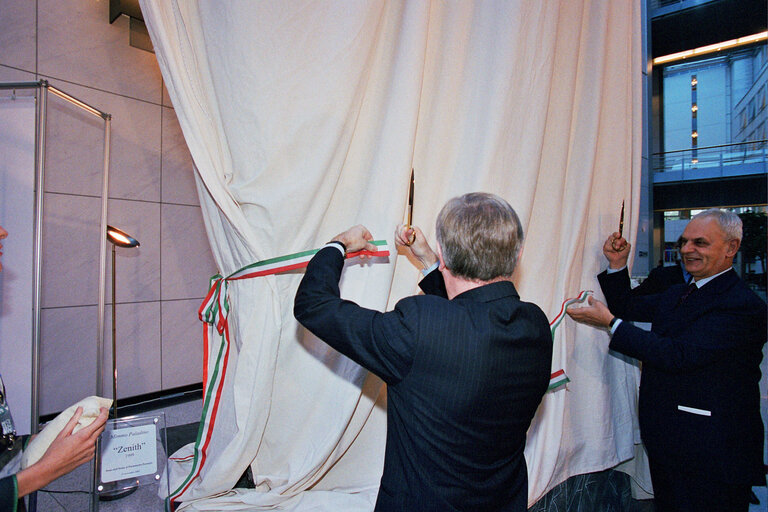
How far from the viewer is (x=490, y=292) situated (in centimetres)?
92

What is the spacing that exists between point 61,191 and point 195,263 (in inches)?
43.4

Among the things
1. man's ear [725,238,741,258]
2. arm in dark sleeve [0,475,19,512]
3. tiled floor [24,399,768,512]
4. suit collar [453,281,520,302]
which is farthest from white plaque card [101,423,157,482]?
man's ear [725,238,741,258]

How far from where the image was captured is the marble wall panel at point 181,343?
3.65 meters

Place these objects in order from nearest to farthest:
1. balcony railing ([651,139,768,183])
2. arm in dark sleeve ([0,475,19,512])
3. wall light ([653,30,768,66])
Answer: arm in dark sleeve ([0,475,19,512]) → wall light ([653,30,768,66]) → balcony railing ([651,139,768,183])

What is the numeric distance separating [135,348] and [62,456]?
9.60ft

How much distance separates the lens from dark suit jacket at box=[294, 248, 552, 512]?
867 mm

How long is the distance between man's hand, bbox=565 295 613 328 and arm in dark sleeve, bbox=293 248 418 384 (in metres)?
1.04

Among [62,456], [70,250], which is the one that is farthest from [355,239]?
[70,250]

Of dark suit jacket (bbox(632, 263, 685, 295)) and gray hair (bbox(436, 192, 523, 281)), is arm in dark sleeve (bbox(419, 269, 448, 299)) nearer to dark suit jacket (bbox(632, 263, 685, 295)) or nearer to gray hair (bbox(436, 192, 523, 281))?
gray hair (bbox(436, 192, 523, 281))

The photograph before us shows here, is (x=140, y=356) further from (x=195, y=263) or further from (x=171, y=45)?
(x=171, y=45)

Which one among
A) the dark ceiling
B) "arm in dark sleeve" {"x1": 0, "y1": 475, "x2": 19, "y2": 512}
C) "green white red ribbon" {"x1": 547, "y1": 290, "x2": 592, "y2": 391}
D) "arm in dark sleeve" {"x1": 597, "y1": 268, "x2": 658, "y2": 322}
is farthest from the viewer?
the dark ceiling

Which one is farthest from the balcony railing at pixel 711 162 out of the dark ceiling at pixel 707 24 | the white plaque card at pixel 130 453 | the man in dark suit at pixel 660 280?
the white plaque card at pixel 130 453

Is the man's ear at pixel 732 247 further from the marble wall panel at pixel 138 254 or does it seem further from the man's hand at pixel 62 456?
the marble wall panel at pixel 138 254

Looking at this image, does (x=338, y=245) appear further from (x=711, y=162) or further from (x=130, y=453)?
(x=711, y=162)
